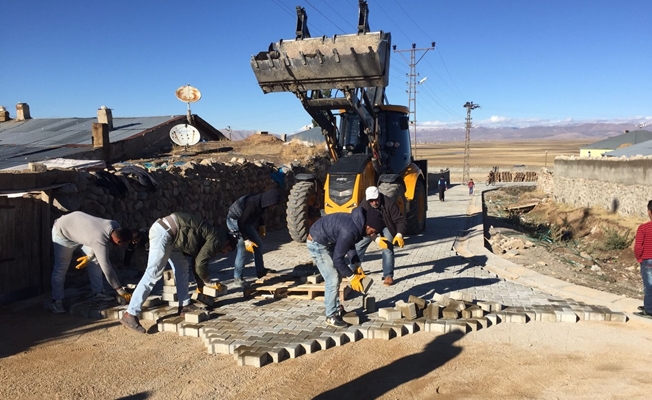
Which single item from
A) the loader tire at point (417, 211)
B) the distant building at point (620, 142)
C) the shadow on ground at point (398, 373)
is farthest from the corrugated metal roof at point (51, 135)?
the distant building at point (620, 142)

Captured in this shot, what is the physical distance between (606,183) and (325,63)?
44.3 ft

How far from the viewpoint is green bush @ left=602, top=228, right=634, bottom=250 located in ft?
44.9

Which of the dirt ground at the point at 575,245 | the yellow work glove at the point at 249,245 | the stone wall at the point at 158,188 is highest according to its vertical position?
the stone wall at the point at 158,188

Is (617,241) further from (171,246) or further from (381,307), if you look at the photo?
(171,246)

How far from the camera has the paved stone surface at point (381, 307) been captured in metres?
5.46

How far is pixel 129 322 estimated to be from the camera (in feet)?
19.1

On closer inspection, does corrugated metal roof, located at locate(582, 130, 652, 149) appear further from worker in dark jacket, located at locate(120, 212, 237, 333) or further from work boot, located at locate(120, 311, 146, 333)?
work boot, located at locate(120, 311, 146, 333)

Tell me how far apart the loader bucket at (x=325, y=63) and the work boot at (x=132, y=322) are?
4.85 m

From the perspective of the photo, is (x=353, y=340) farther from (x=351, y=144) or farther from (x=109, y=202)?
(x=351, y=144)

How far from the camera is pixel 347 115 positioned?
35.4 feet

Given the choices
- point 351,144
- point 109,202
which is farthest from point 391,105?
point 109,202

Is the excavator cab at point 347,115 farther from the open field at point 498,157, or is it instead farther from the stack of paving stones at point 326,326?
the open field at point 498,157

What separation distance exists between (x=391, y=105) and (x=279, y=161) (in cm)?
659

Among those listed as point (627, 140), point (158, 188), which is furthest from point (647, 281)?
point (627, 140)
